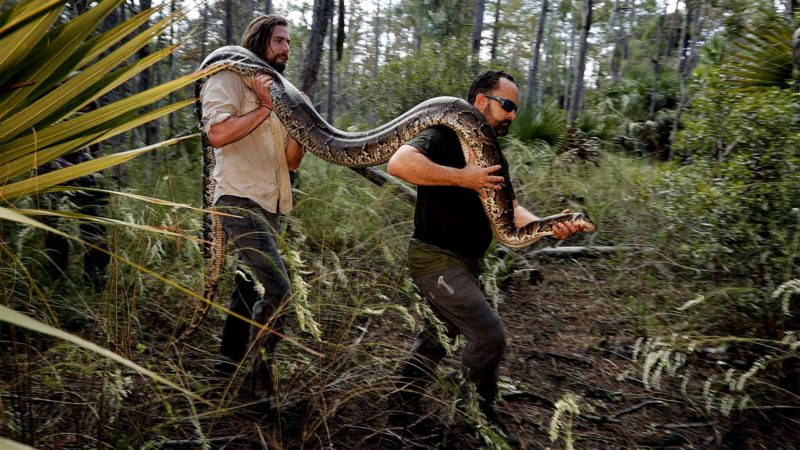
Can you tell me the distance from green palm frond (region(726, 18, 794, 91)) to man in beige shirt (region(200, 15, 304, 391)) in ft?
15.6

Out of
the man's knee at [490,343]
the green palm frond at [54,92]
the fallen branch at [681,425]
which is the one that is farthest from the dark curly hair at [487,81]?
the fallen branch at [681,425]

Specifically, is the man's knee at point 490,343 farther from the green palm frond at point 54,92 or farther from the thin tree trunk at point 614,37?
the thin tree trunk at point 614,37

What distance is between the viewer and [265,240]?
→ 137 inches

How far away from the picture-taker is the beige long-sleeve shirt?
3.54 m

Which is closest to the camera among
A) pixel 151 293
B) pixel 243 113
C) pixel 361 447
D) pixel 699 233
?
pixel 361 447

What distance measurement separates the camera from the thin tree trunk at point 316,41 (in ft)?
22.3

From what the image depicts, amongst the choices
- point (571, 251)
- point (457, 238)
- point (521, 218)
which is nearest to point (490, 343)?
point (457, 238)

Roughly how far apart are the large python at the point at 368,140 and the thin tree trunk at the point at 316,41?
2.62m

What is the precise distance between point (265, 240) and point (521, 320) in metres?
3.29

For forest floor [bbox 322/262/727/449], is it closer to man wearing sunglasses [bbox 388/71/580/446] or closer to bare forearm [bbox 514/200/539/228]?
man wearing sunglasses [bbox 388/71/580/446]

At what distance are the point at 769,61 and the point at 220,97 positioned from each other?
554 centimetres

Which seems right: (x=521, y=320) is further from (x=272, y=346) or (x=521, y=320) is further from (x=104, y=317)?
(x=104, y=317)

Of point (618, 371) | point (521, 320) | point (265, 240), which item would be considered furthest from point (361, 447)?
point (521, 320)

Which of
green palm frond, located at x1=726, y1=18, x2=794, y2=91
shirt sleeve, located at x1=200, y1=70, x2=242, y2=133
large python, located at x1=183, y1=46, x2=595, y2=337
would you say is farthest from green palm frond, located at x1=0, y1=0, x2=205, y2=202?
green palm frond, located at x1=726, y1=18, x2=794, y2=91
